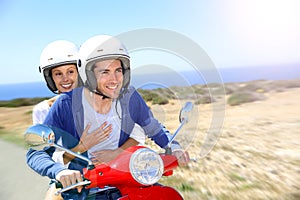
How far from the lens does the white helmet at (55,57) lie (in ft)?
11.5

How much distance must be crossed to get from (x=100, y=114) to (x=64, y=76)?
1.58m

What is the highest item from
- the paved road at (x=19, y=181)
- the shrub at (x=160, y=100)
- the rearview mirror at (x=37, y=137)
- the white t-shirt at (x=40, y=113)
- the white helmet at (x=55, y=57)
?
the white helmet at (x=55, y=57)

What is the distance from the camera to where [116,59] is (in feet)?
6.18

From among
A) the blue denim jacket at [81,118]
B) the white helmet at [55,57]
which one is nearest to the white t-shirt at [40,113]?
the white helmet at [55,57]

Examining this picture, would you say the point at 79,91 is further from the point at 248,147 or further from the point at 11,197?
the point at 248,147

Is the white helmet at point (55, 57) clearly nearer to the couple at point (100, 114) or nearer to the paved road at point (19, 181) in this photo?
the paved road at point (19, 181)

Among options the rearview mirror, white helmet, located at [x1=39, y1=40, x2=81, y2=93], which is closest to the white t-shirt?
white helmet, located at [x1=39, y1=40, x2=81, y2=93]

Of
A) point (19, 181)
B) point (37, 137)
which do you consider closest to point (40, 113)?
point (37, 137)

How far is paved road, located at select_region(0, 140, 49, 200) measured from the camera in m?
4.09

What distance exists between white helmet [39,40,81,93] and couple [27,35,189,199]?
1.47 meters

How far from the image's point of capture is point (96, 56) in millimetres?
1849

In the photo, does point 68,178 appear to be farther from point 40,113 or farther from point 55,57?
point 55,57

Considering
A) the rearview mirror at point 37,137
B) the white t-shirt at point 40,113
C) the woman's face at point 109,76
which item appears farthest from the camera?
the white t-shirt at point 40,113

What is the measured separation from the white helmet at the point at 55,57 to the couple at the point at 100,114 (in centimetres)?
147
